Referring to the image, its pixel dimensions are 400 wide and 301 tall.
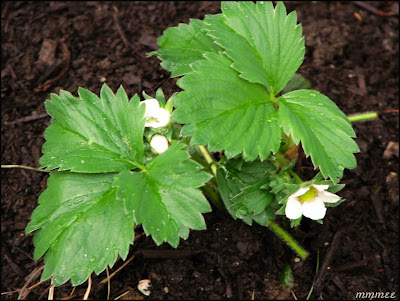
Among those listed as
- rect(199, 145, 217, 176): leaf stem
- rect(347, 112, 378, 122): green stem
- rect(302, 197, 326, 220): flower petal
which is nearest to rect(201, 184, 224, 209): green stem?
rect(199, 145, 217, 176): leaf stem

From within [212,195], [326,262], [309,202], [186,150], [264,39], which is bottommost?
[326,262]

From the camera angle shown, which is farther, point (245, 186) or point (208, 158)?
point (208, 158)

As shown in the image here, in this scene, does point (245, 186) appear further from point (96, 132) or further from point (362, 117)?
point (362, 117)

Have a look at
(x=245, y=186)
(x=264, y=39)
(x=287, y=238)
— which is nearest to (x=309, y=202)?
(x=245, y=186)

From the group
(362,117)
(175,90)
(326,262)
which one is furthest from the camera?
(175,90)

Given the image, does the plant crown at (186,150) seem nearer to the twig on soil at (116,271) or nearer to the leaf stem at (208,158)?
the leaf stem at (208,158)

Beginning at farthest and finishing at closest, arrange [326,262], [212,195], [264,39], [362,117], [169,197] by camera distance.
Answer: [362,117]
[326,262]
[212,195]
[264,39]
[169,197]
